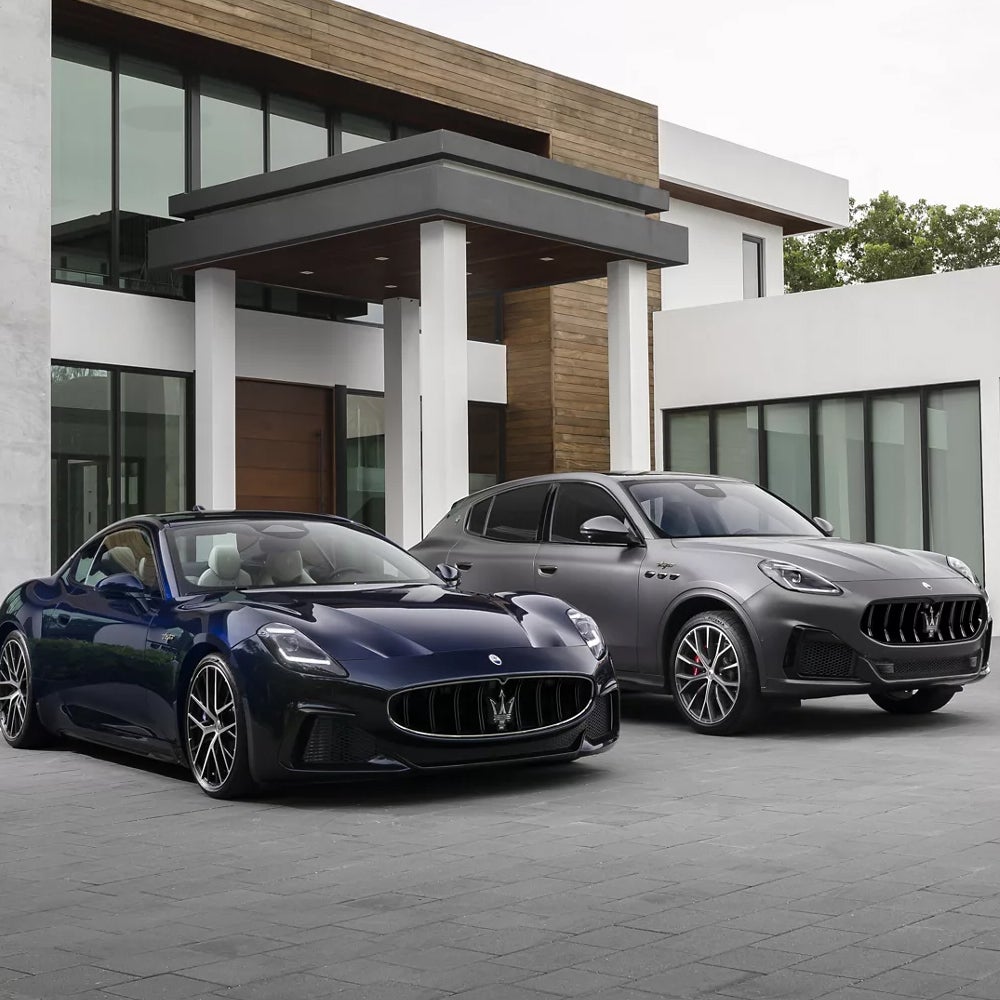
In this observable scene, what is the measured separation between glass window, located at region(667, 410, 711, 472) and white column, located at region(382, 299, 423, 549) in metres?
4.85

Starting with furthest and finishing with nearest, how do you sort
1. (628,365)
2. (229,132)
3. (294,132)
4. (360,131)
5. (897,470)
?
(360,131), (294,132), (897,470), (229,132), (628,365)


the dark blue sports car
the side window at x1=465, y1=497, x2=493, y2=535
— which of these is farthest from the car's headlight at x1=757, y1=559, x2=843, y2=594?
the side window at x1=465, y1=497, x2=493, y2=535

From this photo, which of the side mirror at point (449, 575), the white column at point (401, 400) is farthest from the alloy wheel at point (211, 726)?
the white column at point (401, 400)

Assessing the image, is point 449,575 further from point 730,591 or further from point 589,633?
point 730,591

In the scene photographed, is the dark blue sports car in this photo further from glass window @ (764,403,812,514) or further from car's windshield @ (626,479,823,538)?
glass window @ (764,403,812,514)

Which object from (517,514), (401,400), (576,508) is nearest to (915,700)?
(576,508)

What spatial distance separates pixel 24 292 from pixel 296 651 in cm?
1006

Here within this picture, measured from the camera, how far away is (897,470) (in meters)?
22.1

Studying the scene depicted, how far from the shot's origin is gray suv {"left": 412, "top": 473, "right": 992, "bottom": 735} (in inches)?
364

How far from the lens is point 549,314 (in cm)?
2430

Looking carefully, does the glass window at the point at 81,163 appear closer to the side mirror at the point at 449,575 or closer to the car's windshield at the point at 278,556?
the car's windshield at the point at 278,556

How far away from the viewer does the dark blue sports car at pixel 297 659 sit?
701cm

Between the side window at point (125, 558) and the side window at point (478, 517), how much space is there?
3191 millimetres

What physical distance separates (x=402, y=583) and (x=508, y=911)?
12.0 ft
